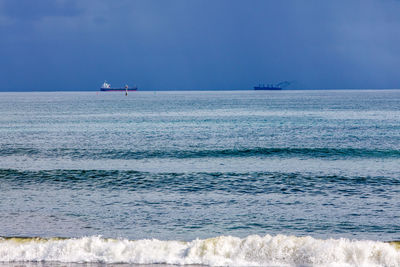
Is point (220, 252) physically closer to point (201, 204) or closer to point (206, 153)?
point (201, 204)

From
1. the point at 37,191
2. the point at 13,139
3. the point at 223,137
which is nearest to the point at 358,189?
the point at 37,191

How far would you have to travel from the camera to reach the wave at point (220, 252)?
43.0 feet

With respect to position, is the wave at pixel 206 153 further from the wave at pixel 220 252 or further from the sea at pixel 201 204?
the wave at pixel 220 252

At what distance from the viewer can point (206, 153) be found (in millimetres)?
36812

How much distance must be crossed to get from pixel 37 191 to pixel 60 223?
656cm

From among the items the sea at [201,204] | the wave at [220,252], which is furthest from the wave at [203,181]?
the wave at [220,252]

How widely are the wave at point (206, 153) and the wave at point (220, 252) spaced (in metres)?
20.5

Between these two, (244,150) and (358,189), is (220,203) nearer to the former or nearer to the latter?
(358,189)

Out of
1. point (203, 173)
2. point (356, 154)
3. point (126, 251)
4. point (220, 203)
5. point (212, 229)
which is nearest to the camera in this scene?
point (126, 251)

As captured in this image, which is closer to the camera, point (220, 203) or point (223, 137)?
point (220, 203)

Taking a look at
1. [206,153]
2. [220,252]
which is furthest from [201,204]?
[206,153]

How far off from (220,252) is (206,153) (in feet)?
76.0

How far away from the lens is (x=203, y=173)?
91.6 feet

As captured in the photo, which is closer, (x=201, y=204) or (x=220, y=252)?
(x=220, y=252)
